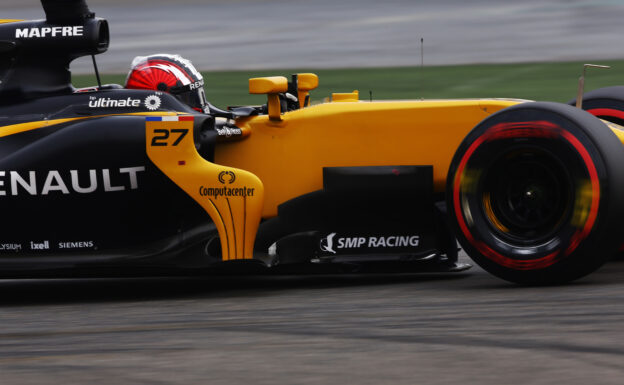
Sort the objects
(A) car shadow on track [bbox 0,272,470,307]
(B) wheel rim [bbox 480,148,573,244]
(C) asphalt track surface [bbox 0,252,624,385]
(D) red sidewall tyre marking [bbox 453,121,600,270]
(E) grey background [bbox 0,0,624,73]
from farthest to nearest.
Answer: (E) grey background [bbox 0,0,624,73], (A) car shadow on track [bbox 0,272,470,307], (B) wheel rim [bbox 480,148,573,244], (D) red sidewall tyre marking [bbox 453,121,600,270], (C) asphalt track surface [bbox 0,252,624,385]

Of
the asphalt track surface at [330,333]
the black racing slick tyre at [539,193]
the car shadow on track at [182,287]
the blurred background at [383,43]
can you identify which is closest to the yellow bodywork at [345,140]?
the black racing slick tyre at [539,193]

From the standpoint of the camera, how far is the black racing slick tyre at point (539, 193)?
196 inches

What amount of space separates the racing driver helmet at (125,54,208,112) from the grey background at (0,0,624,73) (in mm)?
12788

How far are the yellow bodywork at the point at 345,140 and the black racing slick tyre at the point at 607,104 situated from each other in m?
1.12

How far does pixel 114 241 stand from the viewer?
5797 mm

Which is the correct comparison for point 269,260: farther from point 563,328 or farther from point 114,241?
point 563,328

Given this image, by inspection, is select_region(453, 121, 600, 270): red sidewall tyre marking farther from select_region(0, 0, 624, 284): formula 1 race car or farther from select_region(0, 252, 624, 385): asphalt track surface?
select_region(0, 0, 624, 284): formula 1 race car

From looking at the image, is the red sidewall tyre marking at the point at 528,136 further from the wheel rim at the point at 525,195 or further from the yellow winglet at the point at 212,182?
the yellow winglet at the point at 212,182

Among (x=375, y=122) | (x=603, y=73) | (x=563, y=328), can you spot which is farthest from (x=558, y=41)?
(x=563, y=328)

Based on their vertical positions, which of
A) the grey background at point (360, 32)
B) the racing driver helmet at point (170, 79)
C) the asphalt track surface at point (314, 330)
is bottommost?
the asphalt track surface at point (314, 330)

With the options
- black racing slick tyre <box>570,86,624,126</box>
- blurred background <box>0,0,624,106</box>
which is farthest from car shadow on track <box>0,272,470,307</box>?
blurred background <box>0,0,624,106</box>

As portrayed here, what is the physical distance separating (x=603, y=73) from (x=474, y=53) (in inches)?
129

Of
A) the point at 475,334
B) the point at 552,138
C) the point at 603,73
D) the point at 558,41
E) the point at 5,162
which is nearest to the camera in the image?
the point at 475,334

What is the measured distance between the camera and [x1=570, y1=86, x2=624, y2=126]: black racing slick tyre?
21.6ft
